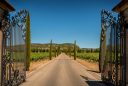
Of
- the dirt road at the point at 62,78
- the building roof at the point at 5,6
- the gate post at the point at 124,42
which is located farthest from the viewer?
the dirt road at the point at 62,78

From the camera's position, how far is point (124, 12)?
17141 millimetres

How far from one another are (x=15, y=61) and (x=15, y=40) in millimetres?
1215

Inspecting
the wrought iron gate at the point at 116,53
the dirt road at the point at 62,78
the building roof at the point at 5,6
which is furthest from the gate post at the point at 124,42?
the building roof at the point at 5,6

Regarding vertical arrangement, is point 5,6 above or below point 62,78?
above

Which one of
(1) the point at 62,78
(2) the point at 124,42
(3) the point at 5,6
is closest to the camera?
(3) the point at 5,6

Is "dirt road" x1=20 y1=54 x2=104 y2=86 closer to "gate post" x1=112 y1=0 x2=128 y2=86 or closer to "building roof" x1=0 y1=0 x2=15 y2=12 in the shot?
"gate post" x1=112 y1=0 x2=128 y2=86

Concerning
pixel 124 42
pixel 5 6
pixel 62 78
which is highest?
pixel 5 6

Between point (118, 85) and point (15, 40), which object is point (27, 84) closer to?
point (15, 40)

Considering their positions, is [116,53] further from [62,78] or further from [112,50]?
[62,78]

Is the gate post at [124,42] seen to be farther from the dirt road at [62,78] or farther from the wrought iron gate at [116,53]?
the dirt road at [62,78]

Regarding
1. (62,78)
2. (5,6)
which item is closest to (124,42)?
(5,6)

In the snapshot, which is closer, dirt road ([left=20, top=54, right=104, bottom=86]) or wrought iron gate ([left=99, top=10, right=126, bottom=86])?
wrought iron gate ([left=99, top=10, right=126, bottom=86])

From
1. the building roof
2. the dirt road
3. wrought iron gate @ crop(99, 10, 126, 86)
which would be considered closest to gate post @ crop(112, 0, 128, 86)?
wrought iron gate @ crop(99, 10, 126, 86)

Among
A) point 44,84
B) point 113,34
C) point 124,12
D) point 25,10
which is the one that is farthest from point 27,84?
point 124,12
